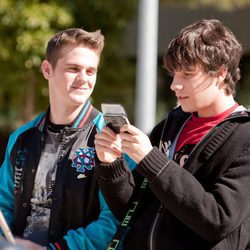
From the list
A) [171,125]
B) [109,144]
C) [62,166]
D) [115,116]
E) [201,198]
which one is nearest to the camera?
[201,198]

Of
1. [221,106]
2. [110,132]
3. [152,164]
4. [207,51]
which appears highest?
[207,51]

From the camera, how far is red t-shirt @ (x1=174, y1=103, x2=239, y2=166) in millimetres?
2779

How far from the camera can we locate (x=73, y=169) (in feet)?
10.4

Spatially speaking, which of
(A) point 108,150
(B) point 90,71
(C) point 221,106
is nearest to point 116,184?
(A) point 108,150

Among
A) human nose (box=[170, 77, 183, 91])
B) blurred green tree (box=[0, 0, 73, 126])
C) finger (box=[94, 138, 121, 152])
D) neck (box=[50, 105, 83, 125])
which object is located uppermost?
blurred green tree (box=[0, 0, 73, 126])

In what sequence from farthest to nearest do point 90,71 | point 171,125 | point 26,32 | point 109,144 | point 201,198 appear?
point 26,32 < point 90,71 < point 171,125 < point 109,144 < point 201,198

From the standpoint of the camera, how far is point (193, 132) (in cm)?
286

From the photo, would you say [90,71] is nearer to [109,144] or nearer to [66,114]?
Result: [66,114]

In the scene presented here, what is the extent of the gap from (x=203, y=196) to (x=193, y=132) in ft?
1.33

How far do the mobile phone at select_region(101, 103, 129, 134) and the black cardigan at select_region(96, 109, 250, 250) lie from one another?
19 cm

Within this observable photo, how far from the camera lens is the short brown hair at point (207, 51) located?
8.93ft

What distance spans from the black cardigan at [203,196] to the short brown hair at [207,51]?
0.76 ft

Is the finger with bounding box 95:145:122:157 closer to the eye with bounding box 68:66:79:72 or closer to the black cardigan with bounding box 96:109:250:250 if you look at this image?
the black cardigan with bounding box 96:109:250:250

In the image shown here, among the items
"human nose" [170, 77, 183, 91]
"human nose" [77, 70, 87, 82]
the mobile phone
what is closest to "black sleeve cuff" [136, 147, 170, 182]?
the mobile phone
